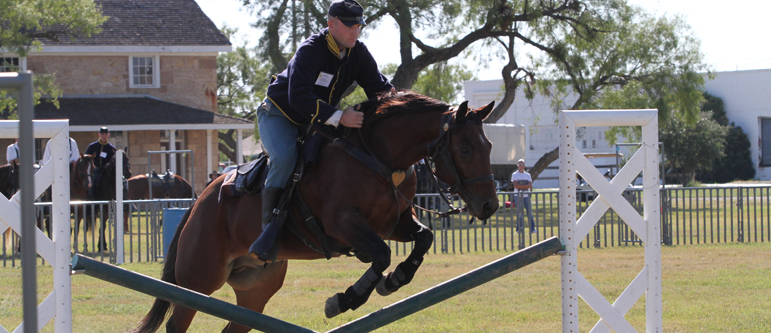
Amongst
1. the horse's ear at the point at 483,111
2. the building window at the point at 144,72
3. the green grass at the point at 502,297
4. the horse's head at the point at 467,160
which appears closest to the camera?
the horse's head at the point at 467,160

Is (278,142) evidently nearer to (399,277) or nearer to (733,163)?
(399,277)

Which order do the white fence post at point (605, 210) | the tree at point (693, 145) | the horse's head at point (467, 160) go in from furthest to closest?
the tree at point (693, 145) < the horse's head at point (467, 160) < the white fence post at point (605, 210)

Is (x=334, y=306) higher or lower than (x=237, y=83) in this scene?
lower

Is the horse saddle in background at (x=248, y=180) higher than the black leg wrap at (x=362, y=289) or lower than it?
higher

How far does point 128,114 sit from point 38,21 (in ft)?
16.0

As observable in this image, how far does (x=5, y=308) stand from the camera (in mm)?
7391

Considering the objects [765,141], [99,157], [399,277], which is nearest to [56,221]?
[399,277]

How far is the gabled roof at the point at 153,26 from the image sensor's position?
1065 inches

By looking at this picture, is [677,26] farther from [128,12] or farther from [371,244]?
[371,244]

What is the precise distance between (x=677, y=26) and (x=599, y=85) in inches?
173

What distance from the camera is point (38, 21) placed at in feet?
70.8

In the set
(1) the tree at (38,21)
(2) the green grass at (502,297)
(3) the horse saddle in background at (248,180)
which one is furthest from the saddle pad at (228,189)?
(1) the tree at (38,21)

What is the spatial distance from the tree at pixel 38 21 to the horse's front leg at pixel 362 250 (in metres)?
19.6

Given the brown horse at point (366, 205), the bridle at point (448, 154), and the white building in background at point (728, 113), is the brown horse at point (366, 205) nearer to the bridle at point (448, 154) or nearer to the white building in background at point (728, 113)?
the bridle at point (448, 154)
